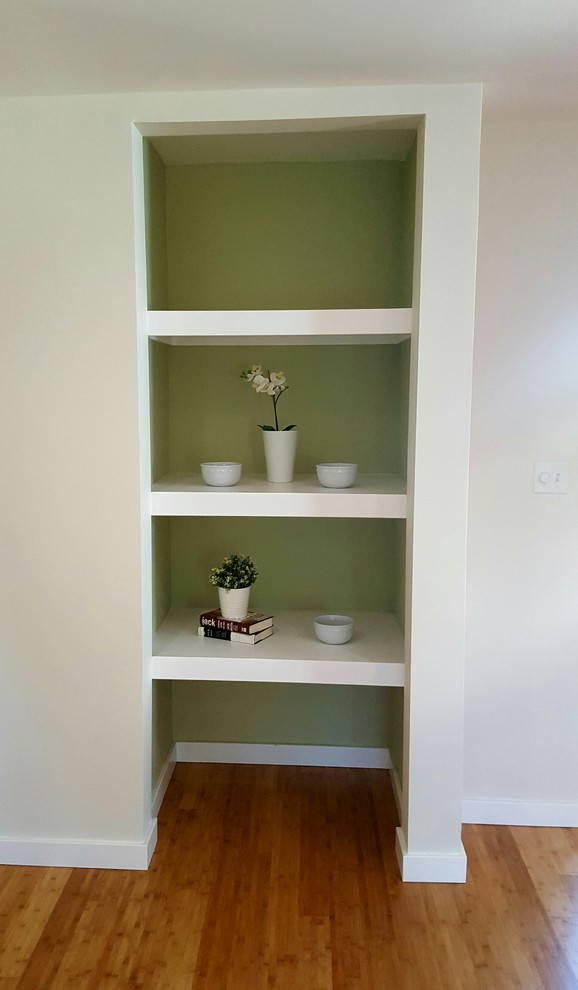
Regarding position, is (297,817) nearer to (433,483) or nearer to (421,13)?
(433,483)

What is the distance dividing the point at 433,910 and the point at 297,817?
604 mm

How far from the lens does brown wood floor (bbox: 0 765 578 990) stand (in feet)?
6.66

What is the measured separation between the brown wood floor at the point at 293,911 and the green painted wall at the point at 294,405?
1261 millimetres

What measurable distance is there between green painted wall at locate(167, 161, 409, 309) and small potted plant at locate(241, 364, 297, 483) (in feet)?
1.08

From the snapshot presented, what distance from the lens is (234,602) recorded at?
2.72 metres

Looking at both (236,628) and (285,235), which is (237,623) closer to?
(236,628)

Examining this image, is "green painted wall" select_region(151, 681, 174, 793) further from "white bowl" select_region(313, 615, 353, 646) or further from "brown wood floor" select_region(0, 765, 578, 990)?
"white bowl" select_region(313, 615, 353, 646)

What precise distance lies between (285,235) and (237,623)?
1.39m

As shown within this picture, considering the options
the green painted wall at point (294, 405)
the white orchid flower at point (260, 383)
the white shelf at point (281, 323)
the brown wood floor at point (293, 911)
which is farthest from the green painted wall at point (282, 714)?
the white shelf at point (281, 323)

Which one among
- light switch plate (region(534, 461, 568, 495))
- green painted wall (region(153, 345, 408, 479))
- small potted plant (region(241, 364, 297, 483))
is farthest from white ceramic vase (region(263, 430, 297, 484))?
light switch plate (region(534, 461, 568, 495))

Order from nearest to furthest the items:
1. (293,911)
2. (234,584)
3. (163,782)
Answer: (293,911) < (234,584) < (163,782)

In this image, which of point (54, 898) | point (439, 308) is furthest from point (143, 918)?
point (439, 308)

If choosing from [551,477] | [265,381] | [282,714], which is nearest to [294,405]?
[265,381]

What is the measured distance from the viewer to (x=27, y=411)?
236 centimetres
